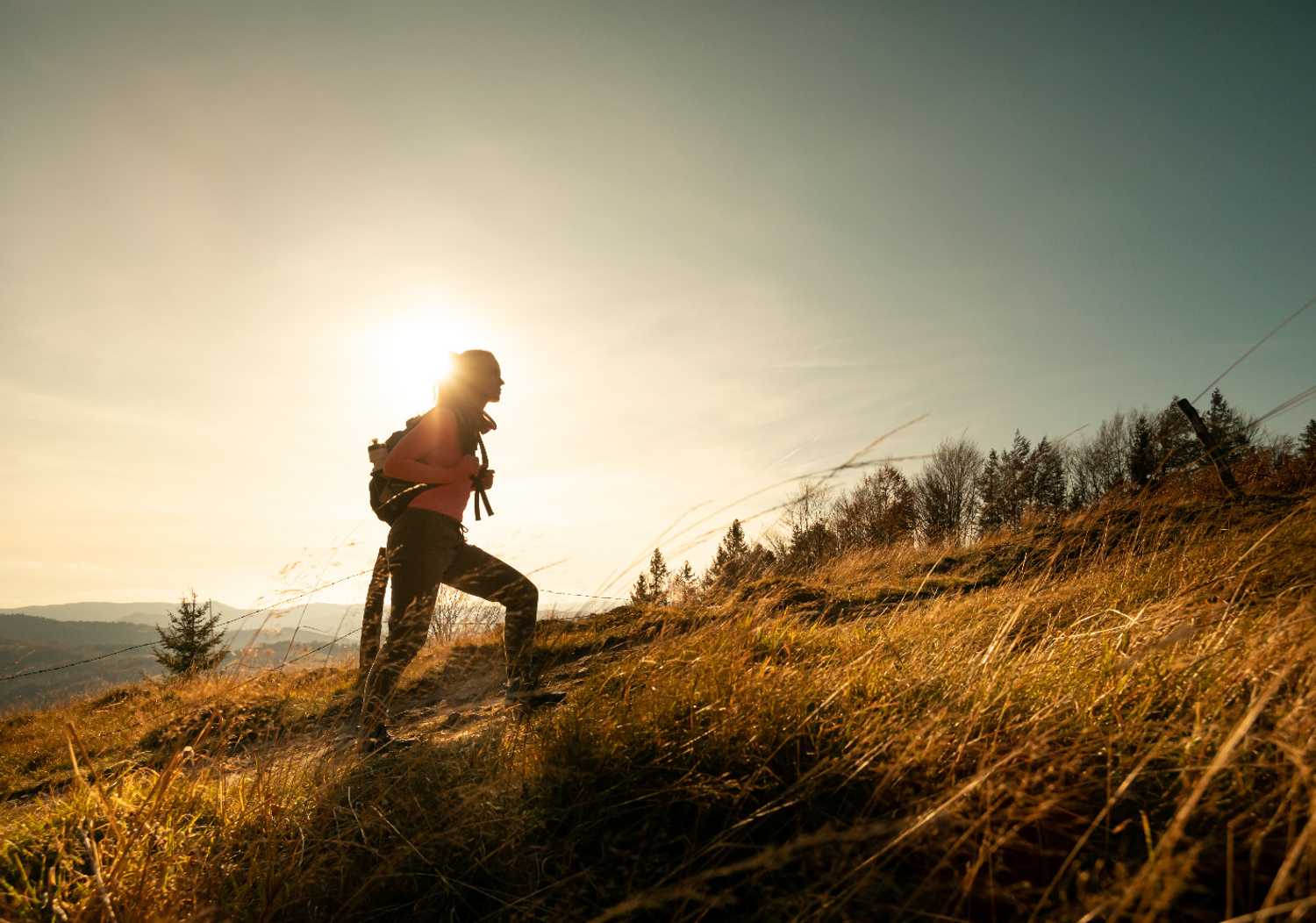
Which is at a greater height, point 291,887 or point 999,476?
point 999,476

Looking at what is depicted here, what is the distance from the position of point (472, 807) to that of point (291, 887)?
1.73 feet

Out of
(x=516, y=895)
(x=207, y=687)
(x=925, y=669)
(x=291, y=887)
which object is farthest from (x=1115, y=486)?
(x=207, y=687)

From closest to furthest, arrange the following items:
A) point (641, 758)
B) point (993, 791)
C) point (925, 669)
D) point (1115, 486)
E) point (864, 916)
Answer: point (864, 916), point (993, 791), point (641, 758), point (925, 669), point (1115, 486)

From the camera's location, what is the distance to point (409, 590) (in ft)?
10.9

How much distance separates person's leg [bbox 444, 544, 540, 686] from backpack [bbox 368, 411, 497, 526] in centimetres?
37

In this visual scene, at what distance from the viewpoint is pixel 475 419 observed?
382 centimetres

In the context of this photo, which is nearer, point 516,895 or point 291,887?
point 516,895

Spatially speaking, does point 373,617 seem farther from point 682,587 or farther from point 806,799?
point 806,799

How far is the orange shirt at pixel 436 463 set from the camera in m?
3.40

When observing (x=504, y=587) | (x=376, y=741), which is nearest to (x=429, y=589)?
(x=504, y=587)

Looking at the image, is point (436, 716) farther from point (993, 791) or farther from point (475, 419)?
point (993, 791)

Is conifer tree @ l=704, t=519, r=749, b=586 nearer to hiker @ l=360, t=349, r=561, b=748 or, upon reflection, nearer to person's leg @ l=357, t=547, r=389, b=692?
hiker @ l=360, t=349, r=561, b=748

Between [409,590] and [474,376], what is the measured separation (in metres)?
1.47

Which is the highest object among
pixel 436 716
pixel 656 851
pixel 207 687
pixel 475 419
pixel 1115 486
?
pixel 475 419
